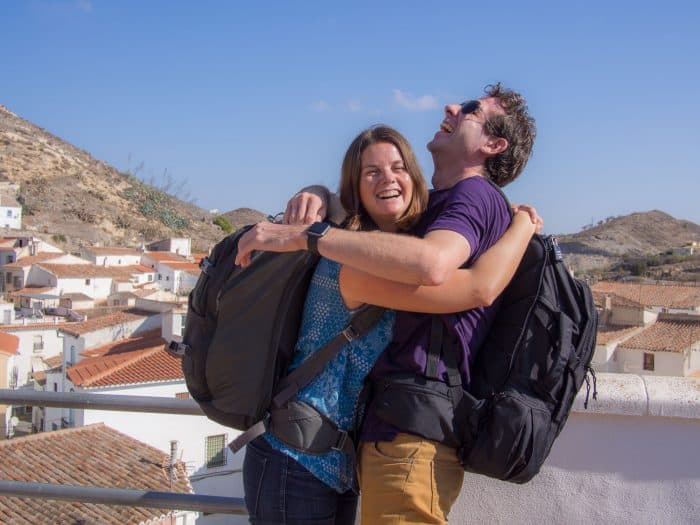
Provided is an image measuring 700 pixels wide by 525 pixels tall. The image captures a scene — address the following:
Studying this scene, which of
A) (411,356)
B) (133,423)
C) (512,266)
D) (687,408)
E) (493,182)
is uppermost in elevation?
(493,182)

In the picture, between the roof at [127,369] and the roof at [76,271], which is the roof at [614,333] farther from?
the roof at [76,271]

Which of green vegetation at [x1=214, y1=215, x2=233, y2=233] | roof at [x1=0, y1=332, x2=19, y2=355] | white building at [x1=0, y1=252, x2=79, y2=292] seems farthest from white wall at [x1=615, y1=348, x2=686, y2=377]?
green vegetation at [x1=214, y1=215, x2=233, y2=233]

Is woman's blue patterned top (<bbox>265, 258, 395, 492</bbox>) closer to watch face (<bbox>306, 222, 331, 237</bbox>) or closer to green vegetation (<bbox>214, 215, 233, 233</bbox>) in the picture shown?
watch face (<bbox>306, 222, 331, 237</bbox>)

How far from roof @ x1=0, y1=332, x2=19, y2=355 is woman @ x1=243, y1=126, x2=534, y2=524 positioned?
86.3 ft

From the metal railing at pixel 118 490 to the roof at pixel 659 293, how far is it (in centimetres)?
3588

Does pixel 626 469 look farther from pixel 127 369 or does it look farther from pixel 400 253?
pixel 127 369

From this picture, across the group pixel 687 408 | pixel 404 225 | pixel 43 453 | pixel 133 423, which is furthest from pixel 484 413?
pixel 133 423

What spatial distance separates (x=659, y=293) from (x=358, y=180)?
41.0 m

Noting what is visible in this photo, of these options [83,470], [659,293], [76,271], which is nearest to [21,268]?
[76,271]

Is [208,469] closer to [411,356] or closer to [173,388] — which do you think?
[173,388]

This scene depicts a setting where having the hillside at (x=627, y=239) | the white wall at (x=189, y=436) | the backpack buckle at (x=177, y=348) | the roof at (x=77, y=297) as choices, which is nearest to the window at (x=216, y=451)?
the white wall at (x=189, y=436)

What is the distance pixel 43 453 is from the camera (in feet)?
43.6

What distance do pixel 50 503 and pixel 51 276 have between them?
31.5 metres

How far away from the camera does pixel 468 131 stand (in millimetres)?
2244
